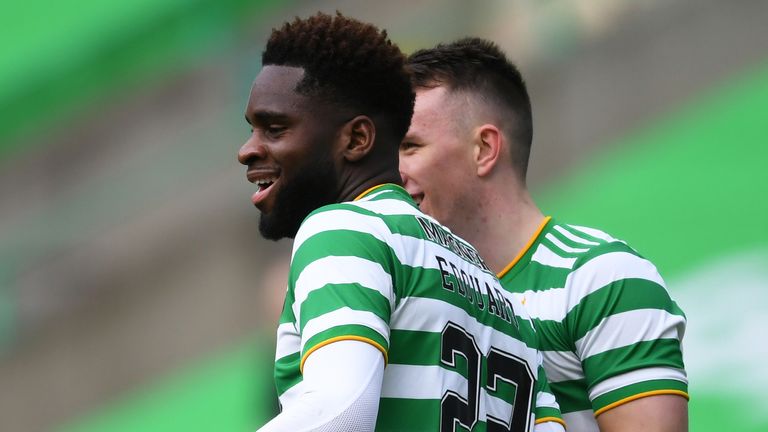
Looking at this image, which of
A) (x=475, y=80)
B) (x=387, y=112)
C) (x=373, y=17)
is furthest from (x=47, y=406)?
(x=387, y=112)

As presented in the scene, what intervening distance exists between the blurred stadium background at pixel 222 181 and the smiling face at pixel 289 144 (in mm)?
2977

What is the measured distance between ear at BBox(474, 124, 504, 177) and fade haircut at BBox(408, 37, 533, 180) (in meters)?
0.06

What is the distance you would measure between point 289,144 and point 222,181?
533 centimetres

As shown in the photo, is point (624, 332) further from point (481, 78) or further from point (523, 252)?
point (481, 78)

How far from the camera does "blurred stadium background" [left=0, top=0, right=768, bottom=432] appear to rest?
18.5 ft

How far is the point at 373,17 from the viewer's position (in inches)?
288

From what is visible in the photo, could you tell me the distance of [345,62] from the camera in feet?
7.10

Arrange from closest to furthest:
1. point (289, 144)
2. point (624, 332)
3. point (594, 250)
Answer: point (289, 144) < point (624, 332) < point (594, 250)

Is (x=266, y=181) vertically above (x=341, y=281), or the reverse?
(x=266, y=181)

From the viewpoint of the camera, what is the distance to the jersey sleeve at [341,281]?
1747 millimetres

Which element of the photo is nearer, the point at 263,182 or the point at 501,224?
the point at 263,182

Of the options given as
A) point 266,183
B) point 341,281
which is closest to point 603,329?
point 266,183

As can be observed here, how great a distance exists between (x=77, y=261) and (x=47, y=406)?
0.91m

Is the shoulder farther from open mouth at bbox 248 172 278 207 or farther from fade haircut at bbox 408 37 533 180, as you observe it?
open mouth at bbox 248 172 278 207
